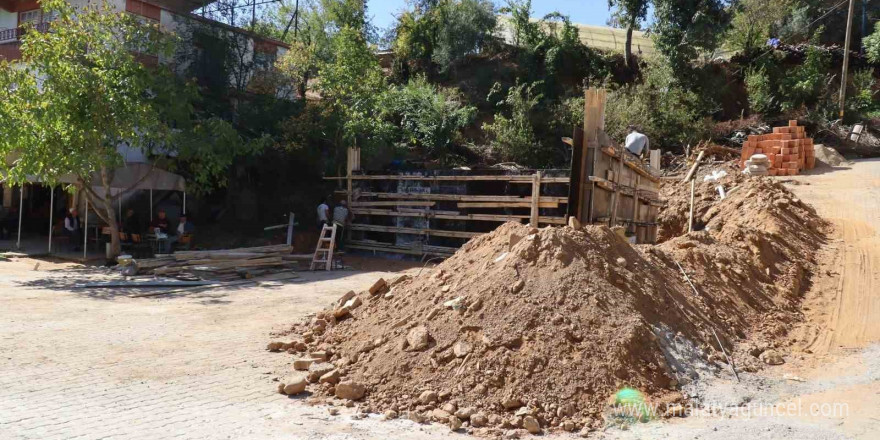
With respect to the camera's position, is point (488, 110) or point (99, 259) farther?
point (488, 110)

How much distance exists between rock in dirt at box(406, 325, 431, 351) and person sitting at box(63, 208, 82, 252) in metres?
14.4

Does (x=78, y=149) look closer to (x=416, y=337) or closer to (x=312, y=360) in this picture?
(x=312, y=360)

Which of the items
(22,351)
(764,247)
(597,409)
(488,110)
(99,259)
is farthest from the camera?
(488,110)

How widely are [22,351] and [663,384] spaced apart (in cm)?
629

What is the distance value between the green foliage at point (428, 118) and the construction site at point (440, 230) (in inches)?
5.0

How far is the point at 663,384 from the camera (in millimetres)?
5668

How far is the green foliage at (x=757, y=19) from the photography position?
99.1ft

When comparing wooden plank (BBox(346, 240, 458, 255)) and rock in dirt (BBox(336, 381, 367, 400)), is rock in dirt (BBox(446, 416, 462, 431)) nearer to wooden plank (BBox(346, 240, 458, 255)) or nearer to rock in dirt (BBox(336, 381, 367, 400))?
rock in dirt (BBox(336, 381, 367, 400))

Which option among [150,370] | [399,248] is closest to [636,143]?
[399,248]

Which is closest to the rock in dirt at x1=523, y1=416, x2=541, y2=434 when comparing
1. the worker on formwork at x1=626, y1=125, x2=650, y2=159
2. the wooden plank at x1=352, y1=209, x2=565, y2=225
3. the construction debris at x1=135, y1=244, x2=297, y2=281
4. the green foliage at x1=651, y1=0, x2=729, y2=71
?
the worker on formwork at x1=626, y1=125, x2=650, y2=159

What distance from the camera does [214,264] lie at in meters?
13.5

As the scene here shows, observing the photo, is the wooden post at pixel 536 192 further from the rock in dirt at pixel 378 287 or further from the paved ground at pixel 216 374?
the rock in dirt at pixel 378 287

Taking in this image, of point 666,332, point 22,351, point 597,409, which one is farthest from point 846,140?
point 22,351

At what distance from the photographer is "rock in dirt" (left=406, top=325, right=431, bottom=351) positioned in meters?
5.93
